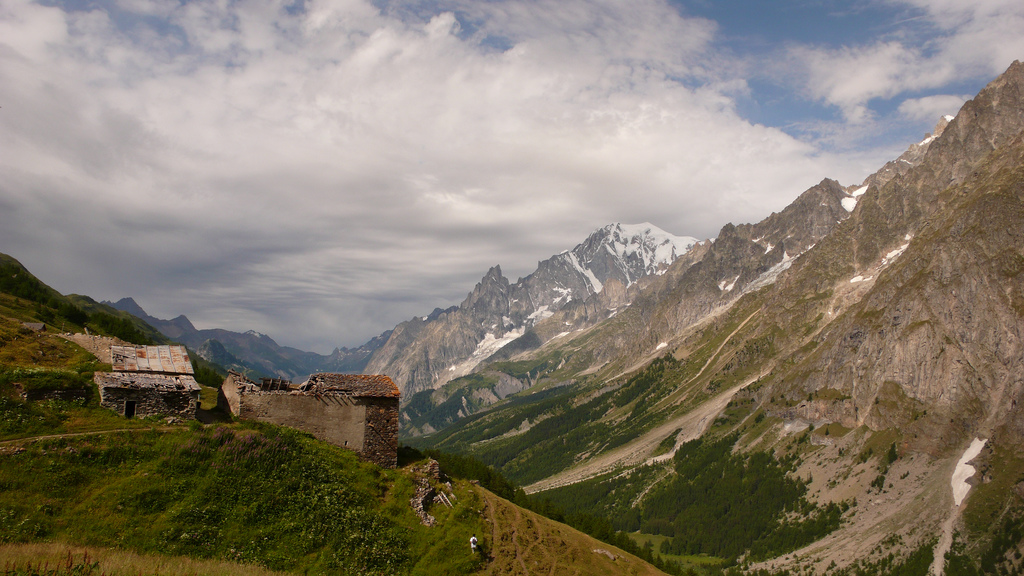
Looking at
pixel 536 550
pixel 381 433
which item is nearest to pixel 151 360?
pixel 381 433

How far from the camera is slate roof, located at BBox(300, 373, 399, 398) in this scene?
5009 centimetres

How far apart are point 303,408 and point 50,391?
56.9 ft

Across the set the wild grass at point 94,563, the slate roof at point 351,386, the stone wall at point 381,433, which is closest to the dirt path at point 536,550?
the stone wall at point 381,433

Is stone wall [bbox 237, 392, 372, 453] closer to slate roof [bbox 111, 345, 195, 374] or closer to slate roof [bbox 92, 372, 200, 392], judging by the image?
slate roof [bbox 92, 372, 200, 392]

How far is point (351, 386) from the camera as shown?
2021 inches

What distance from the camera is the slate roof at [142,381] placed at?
40125mm

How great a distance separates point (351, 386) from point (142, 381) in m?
16.3

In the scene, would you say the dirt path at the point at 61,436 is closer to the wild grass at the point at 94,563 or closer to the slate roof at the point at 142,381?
the slate roof at the point at 142,381

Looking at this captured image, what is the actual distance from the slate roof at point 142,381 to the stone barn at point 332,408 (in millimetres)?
5359

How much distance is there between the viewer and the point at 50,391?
38.9 m

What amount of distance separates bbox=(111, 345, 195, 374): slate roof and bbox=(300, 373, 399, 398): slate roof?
10.2m

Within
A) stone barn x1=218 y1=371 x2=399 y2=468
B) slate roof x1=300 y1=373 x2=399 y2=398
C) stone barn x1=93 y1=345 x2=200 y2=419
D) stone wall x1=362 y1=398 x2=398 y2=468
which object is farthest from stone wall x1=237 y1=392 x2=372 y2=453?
stone barn x1=93 y1=345 x2=200 y2=419

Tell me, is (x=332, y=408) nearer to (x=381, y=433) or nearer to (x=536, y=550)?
(x=381, y=433)

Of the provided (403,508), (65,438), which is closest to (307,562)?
(403,508)
